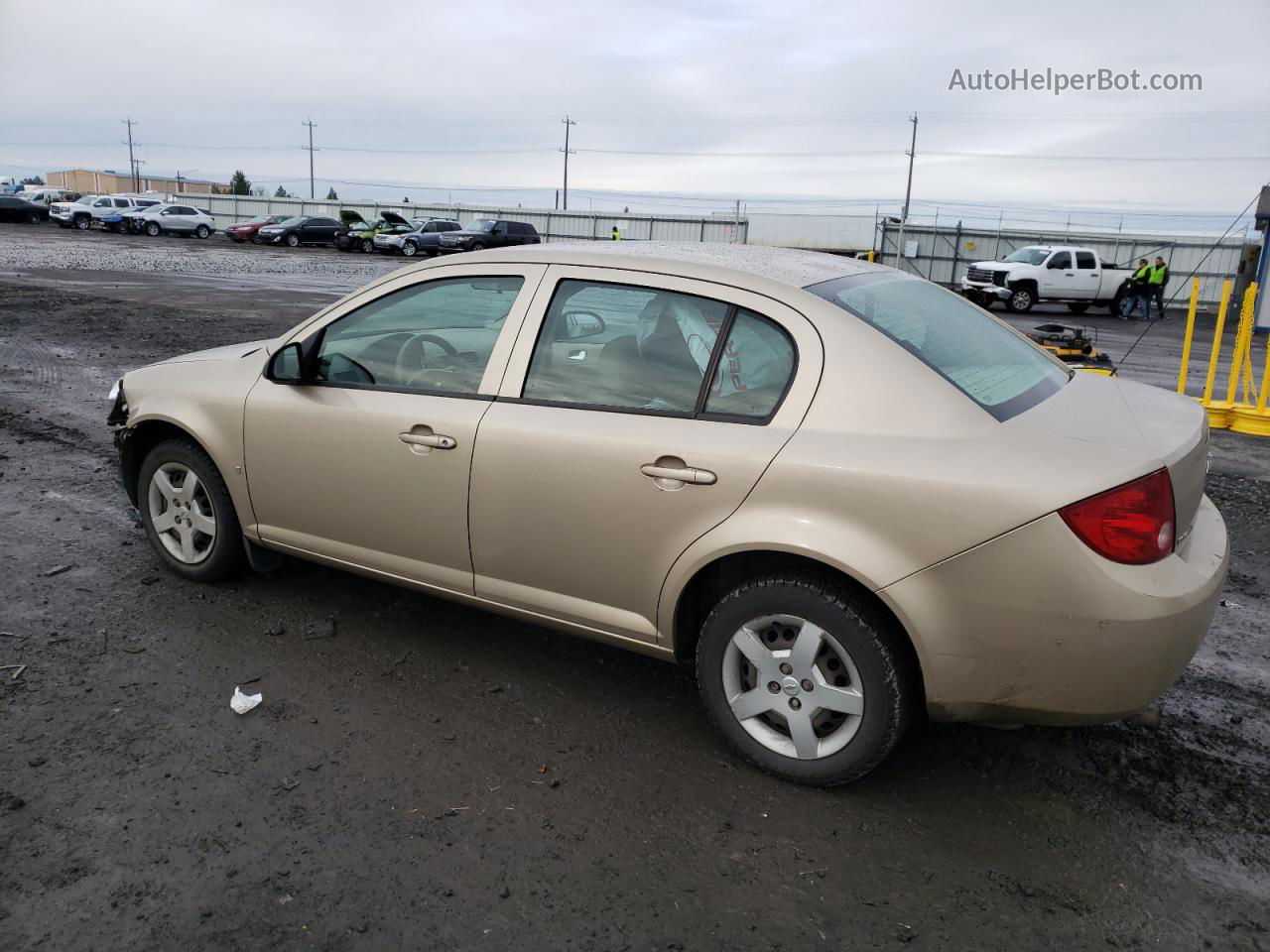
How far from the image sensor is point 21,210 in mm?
47938

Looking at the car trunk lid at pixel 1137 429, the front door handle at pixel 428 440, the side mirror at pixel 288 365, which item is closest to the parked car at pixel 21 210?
the side mirror at pixel 288 365

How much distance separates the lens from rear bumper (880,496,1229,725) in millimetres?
2701

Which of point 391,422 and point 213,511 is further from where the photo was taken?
point 213,511

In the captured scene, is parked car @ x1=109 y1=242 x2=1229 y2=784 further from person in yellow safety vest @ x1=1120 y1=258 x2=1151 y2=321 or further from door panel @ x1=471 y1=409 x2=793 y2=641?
person in yellow safety vest @ x1=1120 y1=258 x2=1151 y2=321

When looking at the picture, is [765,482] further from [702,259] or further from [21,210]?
[21,210]

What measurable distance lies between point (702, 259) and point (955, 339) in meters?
0.94

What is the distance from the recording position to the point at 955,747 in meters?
3.48

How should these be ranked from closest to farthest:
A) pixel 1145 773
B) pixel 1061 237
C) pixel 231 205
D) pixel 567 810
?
pixel 567 810, pixel 1145 773, pixel 1061 237, pixel 231 205

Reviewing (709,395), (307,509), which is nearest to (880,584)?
(709,395)

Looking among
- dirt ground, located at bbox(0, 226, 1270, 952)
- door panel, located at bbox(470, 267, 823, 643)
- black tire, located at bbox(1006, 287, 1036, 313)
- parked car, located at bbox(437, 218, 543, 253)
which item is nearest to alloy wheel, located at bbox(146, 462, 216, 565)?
dirt ground, located at bbox(0, 226, 1270, 952)

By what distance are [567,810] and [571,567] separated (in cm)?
83

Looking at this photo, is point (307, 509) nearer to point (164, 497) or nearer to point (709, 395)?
point (164, 497)

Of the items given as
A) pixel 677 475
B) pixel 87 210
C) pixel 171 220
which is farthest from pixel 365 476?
pixel 87 210

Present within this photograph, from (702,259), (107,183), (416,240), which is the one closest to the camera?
(702,259)
